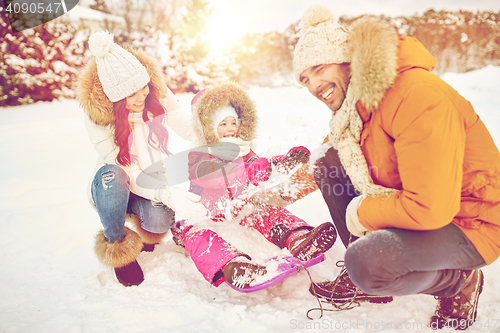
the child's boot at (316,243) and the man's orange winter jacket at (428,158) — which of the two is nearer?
the man's orange winter jacket at (428,158)

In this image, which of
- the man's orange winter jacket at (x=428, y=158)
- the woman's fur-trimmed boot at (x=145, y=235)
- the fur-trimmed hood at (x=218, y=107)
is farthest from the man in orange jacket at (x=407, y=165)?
the woman's fur-trimmed boot at (x=145, y=235)

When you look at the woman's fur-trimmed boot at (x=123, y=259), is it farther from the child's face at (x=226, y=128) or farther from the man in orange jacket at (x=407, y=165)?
the man in orange jacket at (x=407, y=165)

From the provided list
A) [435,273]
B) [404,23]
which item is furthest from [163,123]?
[404,23]

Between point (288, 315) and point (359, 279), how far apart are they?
1.21 feet

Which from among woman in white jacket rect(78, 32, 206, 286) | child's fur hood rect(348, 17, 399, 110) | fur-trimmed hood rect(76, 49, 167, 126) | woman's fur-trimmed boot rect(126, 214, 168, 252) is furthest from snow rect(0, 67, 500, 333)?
child's fur hood rect(348, 17, 399, 110)

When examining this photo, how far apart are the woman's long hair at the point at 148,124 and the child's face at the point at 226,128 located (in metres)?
0.35

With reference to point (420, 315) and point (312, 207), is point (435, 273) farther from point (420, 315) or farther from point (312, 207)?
point (312, 207)

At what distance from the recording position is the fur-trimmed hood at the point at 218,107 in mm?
1826

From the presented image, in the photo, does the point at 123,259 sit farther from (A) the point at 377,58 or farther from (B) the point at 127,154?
(A) the point at 377,58

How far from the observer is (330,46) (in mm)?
1032

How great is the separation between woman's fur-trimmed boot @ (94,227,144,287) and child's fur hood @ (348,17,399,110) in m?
1.33

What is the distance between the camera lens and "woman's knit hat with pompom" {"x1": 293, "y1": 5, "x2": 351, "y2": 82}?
1033mm

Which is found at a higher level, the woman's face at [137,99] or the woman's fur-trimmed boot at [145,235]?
the woman's face at [137,99]

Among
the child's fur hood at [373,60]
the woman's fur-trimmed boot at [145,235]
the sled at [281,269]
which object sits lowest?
the woman's fur-trimmed boot at [145,235]
